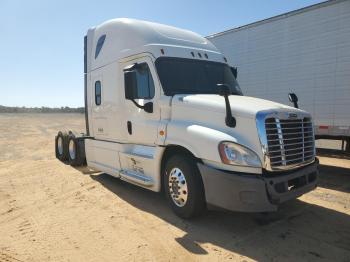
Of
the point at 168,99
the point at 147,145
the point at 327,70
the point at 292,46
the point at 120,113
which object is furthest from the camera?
the point at 292,46

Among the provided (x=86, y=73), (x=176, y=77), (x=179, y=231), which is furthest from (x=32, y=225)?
(x=86, y=73)

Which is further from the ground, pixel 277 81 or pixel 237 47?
pixel 237 47

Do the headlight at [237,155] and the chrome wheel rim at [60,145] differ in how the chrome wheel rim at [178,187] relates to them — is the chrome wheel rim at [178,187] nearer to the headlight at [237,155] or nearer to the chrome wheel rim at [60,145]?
the headlight at [237,155]

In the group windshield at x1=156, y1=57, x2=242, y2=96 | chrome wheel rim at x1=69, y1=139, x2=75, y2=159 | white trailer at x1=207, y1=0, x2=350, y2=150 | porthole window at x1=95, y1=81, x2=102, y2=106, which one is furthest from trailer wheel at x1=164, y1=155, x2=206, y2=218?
chrome wheel rim at x1=69, y1=139, x2=75, y2=159

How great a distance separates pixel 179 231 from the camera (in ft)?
17.3

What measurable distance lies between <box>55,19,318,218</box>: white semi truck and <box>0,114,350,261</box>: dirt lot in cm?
43

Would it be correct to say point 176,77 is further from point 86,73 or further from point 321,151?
point 321,151

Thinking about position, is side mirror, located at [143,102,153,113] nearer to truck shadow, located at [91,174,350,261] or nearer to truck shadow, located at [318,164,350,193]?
truck shadow, located at [91,174,350,261]

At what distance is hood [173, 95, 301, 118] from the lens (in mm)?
5137

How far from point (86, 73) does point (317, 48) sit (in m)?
5.85

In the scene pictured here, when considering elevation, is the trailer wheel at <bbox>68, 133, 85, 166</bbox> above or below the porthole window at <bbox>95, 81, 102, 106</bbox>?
below

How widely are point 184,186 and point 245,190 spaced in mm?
1092

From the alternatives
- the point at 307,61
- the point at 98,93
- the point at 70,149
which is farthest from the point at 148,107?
the point at 70,149

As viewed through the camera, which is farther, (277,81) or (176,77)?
(277,81)
